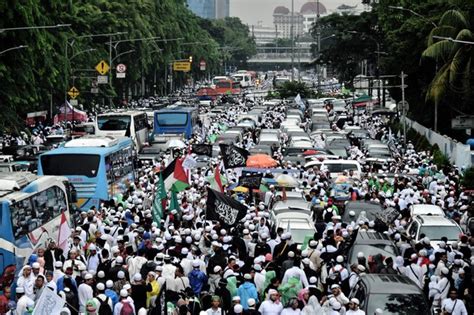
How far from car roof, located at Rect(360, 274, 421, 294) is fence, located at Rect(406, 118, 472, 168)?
66.3ft

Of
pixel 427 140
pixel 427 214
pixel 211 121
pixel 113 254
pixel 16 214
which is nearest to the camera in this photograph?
pixel 113 254

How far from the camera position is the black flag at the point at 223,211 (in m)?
21.1

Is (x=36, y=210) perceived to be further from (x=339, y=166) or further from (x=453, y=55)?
(x=453, y=55)

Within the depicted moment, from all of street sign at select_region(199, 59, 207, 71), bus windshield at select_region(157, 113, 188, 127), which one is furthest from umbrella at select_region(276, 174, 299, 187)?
street sign at select_region(199, 59, 207, 71)

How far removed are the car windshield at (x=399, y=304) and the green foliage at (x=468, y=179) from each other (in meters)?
17.1

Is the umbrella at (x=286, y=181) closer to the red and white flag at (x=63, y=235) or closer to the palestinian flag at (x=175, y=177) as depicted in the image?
the palestinian flag at (x=175, y=177)

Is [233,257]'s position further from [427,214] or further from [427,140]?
[427,140]

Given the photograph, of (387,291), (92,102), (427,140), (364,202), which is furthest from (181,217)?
(92,102)

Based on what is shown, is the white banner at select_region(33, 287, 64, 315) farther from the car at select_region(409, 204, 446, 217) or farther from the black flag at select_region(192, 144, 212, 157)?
the black flag at select_region(192, 144, 212, 157)

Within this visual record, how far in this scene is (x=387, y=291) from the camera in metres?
15.0

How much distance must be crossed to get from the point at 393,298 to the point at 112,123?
112ft

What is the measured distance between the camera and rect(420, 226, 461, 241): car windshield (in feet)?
72.2

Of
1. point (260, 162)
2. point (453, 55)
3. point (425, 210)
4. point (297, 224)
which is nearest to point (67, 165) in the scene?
point (260, 162)

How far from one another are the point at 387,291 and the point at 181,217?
9.45 metres
